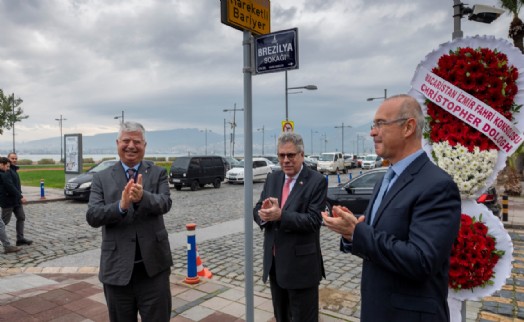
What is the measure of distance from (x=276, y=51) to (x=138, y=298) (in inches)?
91.2

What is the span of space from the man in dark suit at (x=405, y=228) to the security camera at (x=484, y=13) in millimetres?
5508

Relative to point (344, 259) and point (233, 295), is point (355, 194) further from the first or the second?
point (233, 295)

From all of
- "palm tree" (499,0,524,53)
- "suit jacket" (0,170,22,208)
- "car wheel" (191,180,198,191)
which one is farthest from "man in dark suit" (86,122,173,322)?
"palm tree" (499,0,524,53)

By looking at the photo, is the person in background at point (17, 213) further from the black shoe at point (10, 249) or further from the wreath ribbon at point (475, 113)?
the wreath ribbon at point (475, 113)

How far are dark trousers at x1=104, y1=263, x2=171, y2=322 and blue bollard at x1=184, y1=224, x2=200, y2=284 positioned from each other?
7.72 ft

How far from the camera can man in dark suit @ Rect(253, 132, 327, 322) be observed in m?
2.91

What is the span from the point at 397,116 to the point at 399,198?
43 cm

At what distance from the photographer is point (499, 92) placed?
2.75 m

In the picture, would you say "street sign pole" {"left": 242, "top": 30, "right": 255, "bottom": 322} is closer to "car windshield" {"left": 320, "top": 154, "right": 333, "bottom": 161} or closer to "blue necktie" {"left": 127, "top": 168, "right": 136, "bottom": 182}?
"blue necktie" {"left": 127, "top": 168, "right": 136, "bottom": 182}

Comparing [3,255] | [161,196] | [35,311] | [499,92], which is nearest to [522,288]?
[499,92]

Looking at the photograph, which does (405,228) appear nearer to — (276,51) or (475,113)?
(475,113)

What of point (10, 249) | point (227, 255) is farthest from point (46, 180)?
point (227, 255)

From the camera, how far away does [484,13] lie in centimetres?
611

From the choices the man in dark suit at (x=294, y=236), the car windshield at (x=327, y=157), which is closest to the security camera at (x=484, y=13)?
the man in dark suit at (x=294, y=236)
